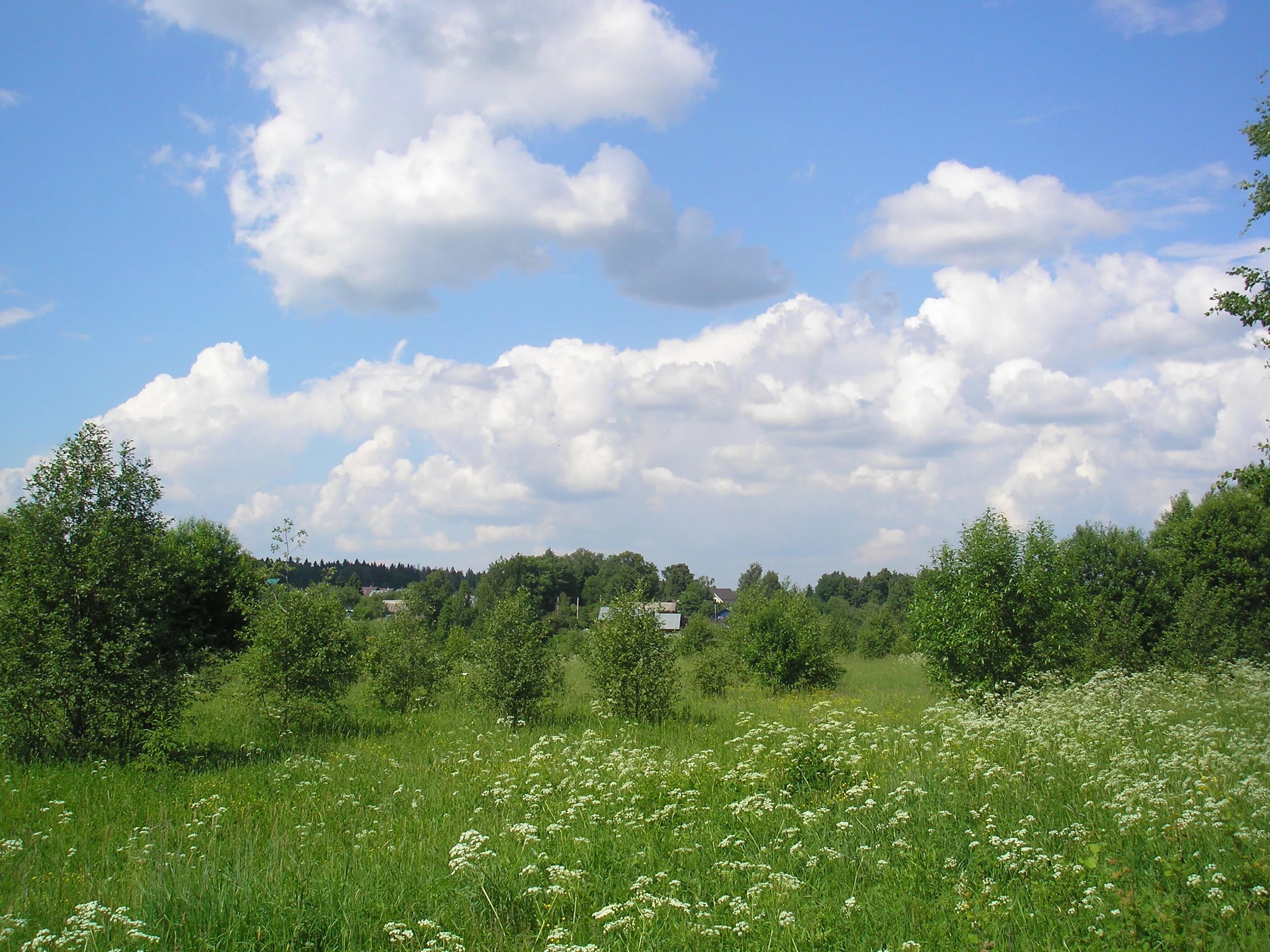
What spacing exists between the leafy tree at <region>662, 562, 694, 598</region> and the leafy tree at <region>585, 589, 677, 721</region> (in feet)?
336

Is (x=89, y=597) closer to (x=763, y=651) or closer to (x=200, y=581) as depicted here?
(x=200, y=581)

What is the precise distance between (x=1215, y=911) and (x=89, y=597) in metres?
15.3

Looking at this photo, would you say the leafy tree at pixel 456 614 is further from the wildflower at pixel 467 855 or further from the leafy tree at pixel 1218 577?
the wildflower at pixel 467 855

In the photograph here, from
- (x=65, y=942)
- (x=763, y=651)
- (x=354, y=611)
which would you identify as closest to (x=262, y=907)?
(x=65, y=942)

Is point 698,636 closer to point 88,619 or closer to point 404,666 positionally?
point 404,666

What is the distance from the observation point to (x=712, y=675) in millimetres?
28141

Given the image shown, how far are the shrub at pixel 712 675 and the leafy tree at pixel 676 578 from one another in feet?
302

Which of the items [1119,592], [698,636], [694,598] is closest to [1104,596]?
[1119,592]

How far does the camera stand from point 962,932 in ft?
18.0

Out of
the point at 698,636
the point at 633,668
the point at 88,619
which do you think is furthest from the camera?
the point at 698,636

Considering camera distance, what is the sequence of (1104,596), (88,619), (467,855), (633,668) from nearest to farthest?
(467,855) → (88,619) → (633,668) → (1104,596)

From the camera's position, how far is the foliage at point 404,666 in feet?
76.7

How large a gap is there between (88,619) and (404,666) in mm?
11221

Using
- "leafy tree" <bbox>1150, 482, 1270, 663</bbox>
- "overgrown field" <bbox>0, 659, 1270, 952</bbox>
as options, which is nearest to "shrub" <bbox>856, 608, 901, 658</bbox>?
"leafy tree" <bbox>1150, 482, 1270, 663</bbox>
